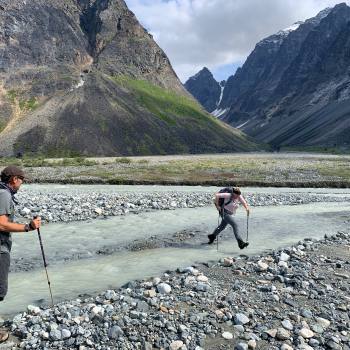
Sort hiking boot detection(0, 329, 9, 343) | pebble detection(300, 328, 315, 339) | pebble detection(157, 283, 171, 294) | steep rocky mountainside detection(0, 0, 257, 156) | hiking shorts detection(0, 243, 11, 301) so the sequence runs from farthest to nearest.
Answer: steep rocky mountainside detection(0, 0, 257, 156) < pebble detection(157, 283, 171, 294) < pebble detection(300, 328, 315, 339) < hiking shorts detection(0, 243, 11, 301) < hiking boot detection(0, 329, 9, 343)

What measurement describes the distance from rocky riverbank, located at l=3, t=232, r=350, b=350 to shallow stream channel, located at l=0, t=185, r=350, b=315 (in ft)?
6.94

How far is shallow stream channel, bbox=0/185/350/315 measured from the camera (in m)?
15.0

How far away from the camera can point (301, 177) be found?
60969mm

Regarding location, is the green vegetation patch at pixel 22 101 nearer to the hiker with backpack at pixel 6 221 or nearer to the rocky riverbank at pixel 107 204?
the rocky riverbank at pixel 107 204

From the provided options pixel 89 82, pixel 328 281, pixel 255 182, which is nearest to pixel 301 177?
pixel 255 182

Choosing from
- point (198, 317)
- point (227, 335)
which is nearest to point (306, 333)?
point (227, 335)

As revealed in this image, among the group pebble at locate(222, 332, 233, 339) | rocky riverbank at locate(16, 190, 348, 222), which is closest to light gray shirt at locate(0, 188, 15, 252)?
pebble at locate(222, 332, 233, 339)

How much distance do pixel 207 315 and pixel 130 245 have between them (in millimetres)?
10702

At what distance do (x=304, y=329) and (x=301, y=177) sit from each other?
52915mm

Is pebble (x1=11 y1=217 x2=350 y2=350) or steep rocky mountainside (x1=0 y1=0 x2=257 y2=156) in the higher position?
steep rocky mountainside (x1=0 y1=0 x2=257 y2=156)

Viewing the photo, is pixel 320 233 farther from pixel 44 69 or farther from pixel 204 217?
pixel 44 69

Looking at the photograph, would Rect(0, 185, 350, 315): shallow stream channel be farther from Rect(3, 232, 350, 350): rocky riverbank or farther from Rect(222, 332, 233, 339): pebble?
Rect(222, 332, 233, 339): pebble

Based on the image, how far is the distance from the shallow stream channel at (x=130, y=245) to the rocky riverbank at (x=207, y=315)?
6.94 ft

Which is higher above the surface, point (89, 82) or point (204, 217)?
point (89, 82)
